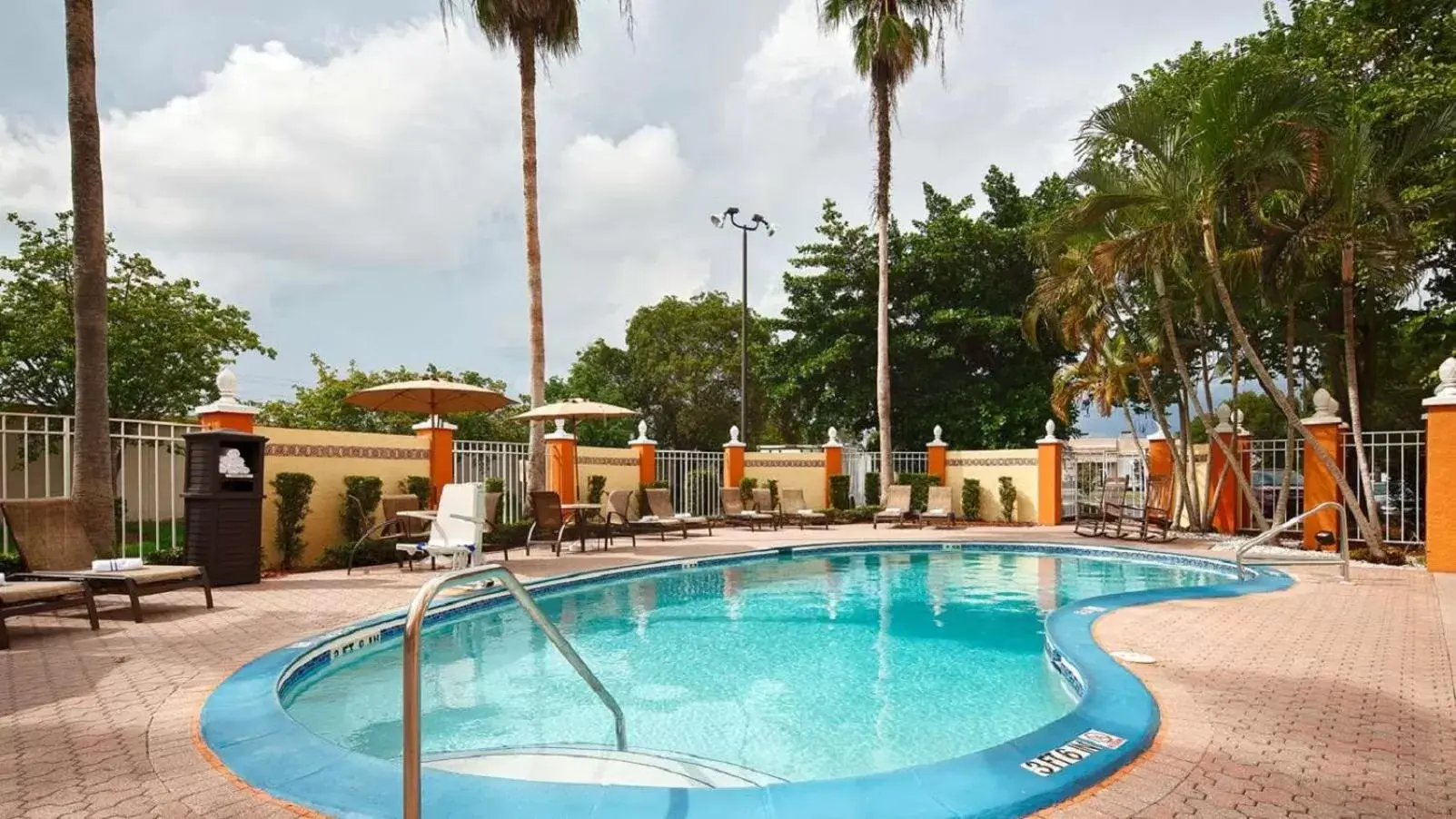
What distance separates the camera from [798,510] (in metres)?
16.6

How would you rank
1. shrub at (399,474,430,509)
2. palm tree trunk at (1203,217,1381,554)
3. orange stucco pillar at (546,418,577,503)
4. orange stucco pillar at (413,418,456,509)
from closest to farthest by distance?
palm tree trunk at (1203,217,1381,554), shrub at (399,474,430,509), orange stucco pillar at (413,418,456,509), orange stucco pillar at (546,418,577,503)

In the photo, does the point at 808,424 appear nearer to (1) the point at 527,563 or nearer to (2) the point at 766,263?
(2) the point at 766,263

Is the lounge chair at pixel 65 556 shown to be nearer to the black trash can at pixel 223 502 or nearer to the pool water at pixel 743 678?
the black trash can at pixel 223 502

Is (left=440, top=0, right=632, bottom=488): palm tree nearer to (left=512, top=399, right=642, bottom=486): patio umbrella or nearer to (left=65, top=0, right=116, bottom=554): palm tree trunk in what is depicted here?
(left=512, top=399, right=642, bottom=486): patio umbrella

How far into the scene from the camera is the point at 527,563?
33.6 ft

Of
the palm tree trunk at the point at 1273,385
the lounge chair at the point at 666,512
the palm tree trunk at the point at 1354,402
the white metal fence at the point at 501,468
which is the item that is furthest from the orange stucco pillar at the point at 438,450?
the palm tree trunk at the point at 1354,402

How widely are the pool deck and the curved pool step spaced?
904 millimetres

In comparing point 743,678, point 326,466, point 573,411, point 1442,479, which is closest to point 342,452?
point 326,466

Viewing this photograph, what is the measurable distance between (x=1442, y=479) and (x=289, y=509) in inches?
564

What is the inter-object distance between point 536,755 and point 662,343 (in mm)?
28978

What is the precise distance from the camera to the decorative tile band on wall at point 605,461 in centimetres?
1545

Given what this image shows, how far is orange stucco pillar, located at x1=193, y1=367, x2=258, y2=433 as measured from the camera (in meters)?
8.98

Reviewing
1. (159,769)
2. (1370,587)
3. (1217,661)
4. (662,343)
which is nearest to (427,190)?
(159,769)

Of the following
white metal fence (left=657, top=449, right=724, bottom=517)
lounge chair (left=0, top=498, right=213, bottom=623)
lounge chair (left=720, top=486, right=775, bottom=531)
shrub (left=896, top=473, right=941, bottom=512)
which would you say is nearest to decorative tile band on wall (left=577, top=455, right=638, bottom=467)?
white metal fence (left=657, top=449, right=724, bottom=517)
